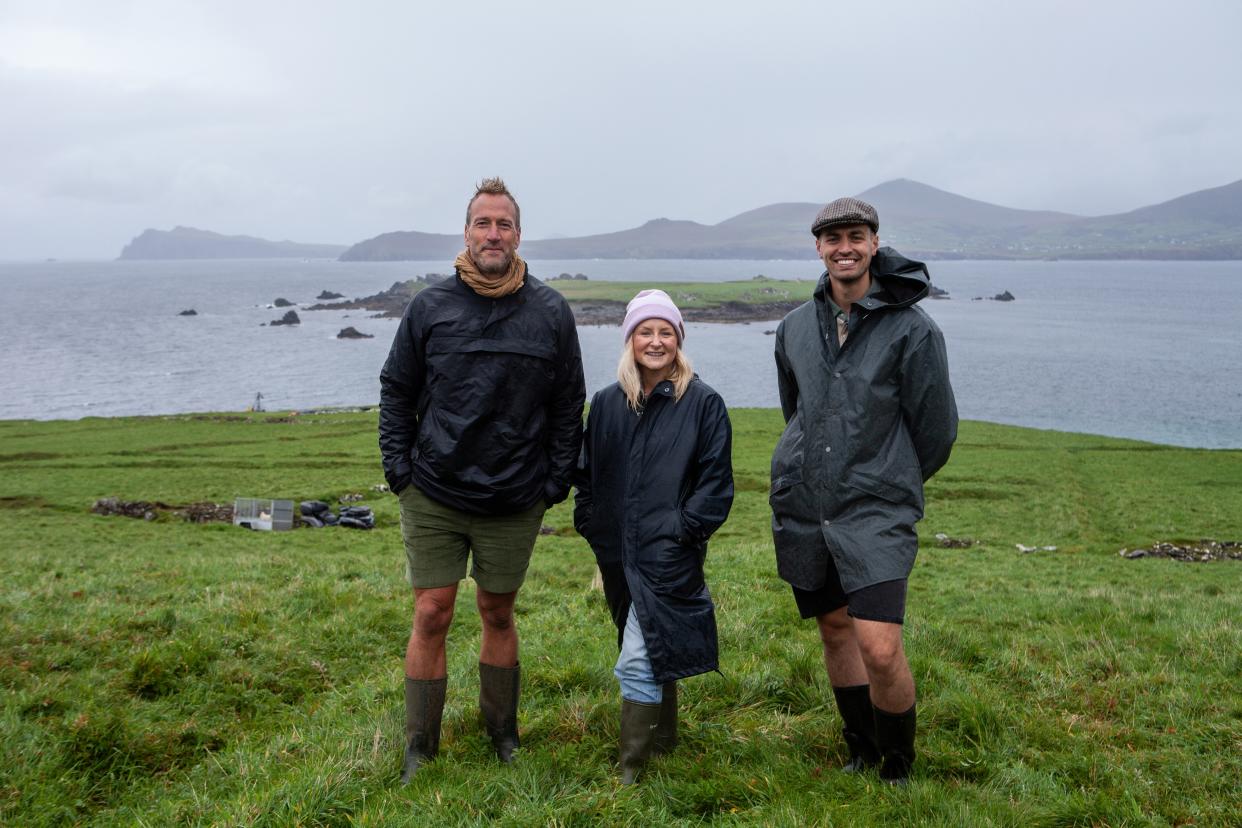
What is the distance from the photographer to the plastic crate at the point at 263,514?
80.5 feet

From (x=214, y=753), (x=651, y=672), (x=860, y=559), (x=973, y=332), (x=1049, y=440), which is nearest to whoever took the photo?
(x=860, y=559)

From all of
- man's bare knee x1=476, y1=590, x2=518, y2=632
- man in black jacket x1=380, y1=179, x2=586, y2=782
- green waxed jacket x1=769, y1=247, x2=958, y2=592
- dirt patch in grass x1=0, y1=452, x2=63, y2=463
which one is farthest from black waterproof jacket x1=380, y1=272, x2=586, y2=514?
dirt patch in grass x1=0, y1=452, x2=63, y2=463

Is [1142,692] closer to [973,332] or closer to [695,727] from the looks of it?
[695,727]

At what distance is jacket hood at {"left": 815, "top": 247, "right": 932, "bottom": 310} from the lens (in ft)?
14.6

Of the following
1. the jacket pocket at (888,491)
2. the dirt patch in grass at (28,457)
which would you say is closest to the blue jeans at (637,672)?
the jacket pocket at (888,491)

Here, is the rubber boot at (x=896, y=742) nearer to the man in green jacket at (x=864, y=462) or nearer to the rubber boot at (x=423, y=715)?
the man in green jacket at (x=864, y=462)

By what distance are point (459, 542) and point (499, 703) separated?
1001 mm

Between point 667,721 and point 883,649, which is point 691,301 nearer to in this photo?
point 667,721

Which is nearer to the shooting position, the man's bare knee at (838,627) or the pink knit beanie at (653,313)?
the man's bare knee at (838,627)

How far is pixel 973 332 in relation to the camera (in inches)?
4557

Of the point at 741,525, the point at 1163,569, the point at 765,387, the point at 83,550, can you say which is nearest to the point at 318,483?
the point at 83,550

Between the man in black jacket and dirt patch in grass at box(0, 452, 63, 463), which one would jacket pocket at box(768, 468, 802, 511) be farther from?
dirt patch in grass at box(0, 452, 63, 463)

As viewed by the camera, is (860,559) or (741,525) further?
(741,525)

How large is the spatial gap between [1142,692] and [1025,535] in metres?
19.8
